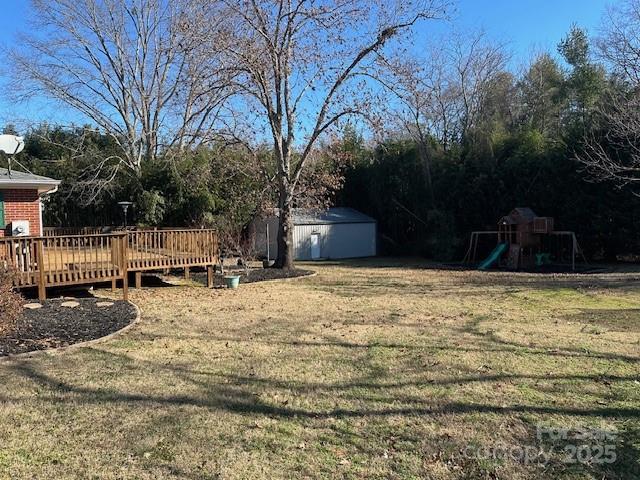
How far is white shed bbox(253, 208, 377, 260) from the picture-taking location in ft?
76.5

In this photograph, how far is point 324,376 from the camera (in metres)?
5.19

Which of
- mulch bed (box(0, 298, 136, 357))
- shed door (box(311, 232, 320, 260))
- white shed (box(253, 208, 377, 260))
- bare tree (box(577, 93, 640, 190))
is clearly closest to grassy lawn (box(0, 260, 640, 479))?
mulch bed (box(0, 298, 136, 357))

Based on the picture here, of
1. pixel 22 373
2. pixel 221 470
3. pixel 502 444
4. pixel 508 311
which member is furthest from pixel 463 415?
pixel 508 311

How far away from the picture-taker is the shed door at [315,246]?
931 inches

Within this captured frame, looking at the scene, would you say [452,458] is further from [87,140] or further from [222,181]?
[87,140]

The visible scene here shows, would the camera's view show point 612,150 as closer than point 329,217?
Yes

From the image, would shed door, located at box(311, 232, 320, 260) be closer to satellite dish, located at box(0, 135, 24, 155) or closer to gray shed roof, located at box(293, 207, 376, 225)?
gray shed roof, located at box(293, 207, 376, 225)

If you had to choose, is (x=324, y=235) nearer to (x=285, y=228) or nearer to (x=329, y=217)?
(x=329, y=217)

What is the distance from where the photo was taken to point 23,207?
13.4 metres

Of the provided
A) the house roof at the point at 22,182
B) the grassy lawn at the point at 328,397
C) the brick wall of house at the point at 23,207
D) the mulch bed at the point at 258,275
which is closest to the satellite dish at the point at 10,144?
the house roof at the point at 22,182

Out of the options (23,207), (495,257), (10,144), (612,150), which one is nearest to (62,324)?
(23,207)

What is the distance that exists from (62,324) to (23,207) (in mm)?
7508

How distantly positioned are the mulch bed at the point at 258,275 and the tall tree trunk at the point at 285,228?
0.52 meters

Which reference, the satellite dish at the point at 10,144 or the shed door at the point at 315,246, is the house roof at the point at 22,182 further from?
the shed door at the point at 315,246
